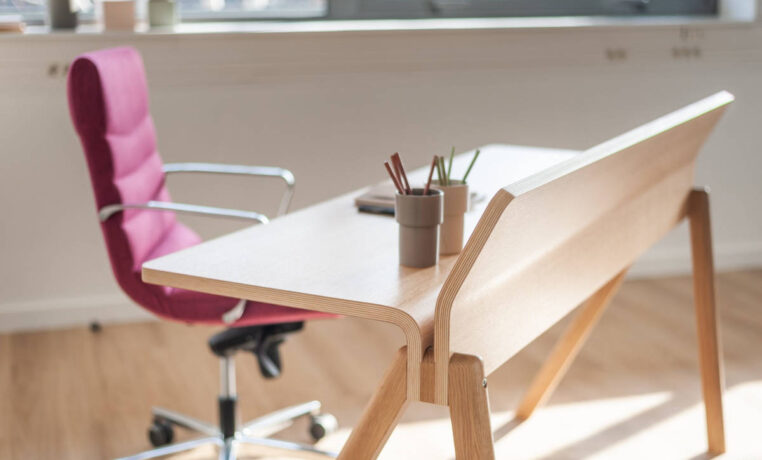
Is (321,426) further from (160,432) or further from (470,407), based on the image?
(470,407)

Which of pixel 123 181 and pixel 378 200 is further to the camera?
pixel 123 181

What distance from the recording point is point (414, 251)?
162cm

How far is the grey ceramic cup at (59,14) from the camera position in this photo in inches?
131

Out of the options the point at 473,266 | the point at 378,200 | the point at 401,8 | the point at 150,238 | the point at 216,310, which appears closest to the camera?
the point at 473,266

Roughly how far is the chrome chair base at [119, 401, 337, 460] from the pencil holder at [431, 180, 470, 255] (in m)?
0.92

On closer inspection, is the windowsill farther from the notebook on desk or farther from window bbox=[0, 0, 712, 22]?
the notebook on desk

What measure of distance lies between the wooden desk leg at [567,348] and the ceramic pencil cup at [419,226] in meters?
0.99

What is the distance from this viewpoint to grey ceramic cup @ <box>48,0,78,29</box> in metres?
3.32

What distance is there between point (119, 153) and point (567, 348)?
1.30 meters

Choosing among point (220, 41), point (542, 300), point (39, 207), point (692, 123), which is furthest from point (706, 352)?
point (39, 207)

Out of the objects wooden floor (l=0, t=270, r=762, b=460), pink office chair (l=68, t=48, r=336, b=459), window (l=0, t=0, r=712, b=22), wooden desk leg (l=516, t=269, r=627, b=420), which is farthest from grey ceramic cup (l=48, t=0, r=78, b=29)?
wooden desk leg (l=516, t=269, r=627, b=420)

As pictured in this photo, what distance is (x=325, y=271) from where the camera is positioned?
1.59 meters

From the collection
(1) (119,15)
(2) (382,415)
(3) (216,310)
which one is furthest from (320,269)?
(1) (119,15)

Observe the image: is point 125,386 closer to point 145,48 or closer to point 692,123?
point 145,48
